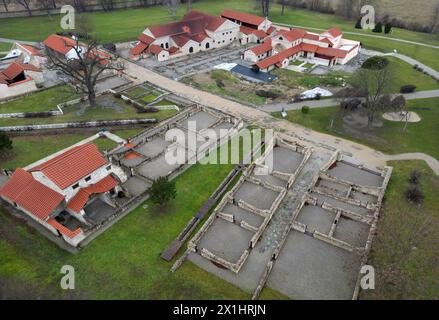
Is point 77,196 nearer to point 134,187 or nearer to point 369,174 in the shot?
point 134,187

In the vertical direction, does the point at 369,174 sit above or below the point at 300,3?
below

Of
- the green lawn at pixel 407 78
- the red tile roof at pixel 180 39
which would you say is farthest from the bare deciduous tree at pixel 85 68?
the green lawn at pixel 407 78

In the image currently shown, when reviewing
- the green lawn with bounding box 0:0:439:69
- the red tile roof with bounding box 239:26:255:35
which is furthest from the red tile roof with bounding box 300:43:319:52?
the green lawn with bounding box 0:0:439:69

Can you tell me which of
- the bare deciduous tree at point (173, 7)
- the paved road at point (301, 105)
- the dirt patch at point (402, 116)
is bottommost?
the dirt patch at point (402, 116)

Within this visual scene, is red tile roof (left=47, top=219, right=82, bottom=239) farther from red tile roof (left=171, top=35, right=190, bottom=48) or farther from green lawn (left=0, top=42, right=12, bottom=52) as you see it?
green lawn (left=0, top=42, right=12, bottom=52)

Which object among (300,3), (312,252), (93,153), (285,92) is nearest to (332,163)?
(312,252)

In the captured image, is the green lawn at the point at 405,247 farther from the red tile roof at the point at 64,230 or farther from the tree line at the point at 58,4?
the tree line at the point at 58,4

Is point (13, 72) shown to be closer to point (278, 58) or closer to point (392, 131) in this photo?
point (278, 58)
